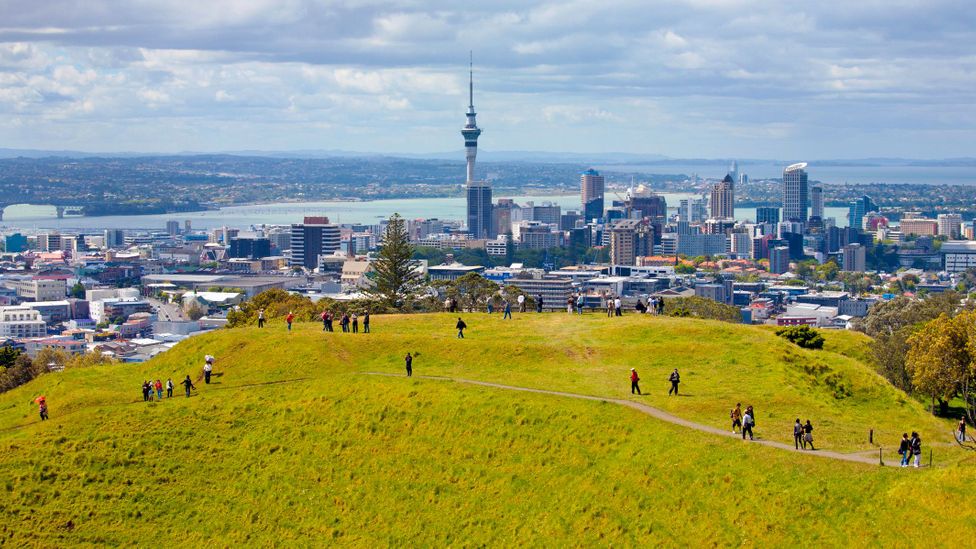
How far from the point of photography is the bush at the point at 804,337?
169 ft

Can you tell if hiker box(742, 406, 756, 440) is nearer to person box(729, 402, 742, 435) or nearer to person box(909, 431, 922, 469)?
person box(729, 402, 742, 435)

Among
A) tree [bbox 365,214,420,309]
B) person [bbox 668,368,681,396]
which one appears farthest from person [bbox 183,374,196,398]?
tree [bbox 365,214,420,309]

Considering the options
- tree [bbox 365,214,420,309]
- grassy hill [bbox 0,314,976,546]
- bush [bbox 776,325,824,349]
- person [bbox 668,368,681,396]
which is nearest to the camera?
grassy hill [bbox 0,314,976,546]

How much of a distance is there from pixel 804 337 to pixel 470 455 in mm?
22115

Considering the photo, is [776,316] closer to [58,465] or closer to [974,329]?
[974,329]

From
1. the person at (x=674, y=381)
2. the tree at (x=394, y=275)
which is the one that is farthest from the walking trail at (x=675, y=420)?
the tree at (x=394, y=275)

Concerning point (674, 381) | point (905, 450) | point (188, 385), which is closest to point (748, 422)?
point (905, 450)

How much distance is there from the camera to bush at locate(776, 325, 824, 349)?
5144 cm

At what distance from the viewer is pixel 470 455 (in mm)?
34625

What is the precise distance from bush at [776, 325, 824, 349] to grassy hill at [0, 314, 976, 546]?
24.4 feet

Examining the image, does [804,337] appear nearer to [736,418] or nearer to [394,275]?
[736,418]

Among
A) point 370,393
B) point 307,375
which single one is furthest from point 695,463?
point 307,375

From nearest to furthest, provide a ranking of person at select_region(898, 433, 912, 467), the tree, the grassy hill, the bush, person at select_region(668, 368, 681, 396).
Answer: the grassy hill
person at select_region(898, 433, 912, 467)
person at select_region(668, 368, 681, 396)
the bush
the tree

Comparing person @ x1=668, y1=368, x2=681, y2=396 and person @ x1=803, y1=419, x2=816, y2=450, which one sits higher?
person @ x1=668, y1=368, x2=681, y2=396
